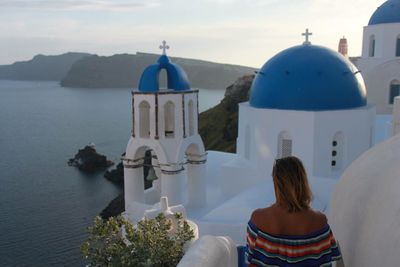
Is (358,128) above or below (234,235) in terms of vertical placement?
above

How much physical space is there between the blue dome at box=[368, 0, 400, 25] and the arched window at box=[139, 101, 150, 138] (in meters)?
13.6

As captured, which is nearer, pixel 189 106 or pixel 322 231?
pixel 322 231

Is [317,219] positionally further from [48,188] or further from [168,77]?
[48,188]

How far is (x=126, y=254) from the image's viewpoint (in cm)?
471

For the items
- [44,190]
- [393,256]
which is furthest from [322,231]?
[44,190]

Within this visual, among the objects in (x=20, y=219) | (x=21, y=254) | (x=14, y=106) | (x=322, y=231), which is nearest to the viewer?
(x=322, y=231)

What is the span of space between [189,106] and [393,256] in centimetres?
824

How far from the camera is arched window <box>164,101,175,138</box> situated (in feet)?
35.5

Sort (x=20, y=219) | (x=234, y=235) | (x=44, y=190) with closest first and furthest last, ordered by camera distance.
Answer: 1. (x=234, y=235)
2. (x=20, y=219)
3. (x=44, y=190)

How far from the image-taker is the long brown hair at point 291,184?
2.73 metres

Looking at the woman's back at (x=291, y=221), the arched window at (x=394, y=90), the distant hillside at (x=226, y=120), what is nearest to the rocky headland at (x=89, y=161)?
the distant hillside at (x=226, y=120)

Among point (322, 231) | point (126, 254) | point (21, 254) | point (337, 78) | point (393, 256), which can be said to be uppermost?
point (337, 78)

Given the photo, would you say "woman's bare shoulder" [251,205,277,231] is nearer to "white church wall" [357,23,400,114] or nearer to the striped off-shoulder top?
the striped off-shoulder top

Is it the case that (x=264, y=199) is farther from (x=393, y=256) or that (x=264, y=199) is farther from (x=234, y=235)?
(x=393, y=256)
